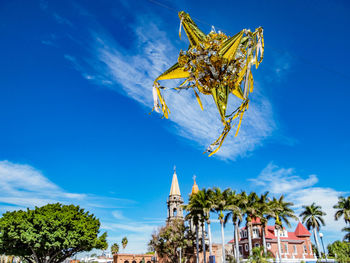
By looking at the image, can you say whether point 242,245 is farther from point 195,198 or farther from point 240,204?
point 195,198

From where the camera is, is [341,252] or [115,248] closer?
[341,252]

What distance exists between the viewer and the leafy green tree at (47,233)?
30562 mm

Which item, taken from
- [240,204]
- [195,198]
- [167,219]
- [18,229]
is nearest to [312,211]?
[240,204]

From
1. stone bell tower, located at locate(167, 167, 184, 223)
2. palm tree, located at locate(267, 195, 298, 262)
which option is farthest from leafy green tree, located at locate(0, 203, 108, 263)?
stone bell tower, located at locate(167, 167, 184, 223)

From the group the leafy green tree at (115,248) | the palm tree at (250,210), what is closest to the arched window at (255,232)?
the palm tree at (250,210)

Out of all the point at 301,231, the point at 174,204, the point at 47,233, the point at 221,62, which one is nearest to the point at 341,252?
the point at 301,231

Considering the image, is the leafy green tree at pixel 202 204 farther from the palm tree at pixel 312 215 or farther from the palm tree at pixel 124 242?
the palm tree at pixel 124 242

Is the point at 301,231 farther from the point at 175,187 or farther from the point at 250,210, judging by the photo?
the point at 175,187

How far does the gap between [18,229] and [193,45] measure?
114 ft

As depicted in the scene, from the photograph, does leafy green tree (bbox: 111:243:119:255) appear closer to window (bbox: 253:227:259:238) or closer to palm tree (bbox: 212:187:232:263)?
window (bbox: 253:227:259:238)

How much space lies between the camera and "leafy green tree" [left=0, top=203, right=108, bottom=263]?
30562mm

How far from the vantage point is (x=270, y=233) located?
161 feet

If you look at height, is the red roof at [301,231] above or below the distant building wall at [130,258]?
above

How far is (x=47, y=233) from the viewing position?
100ft
